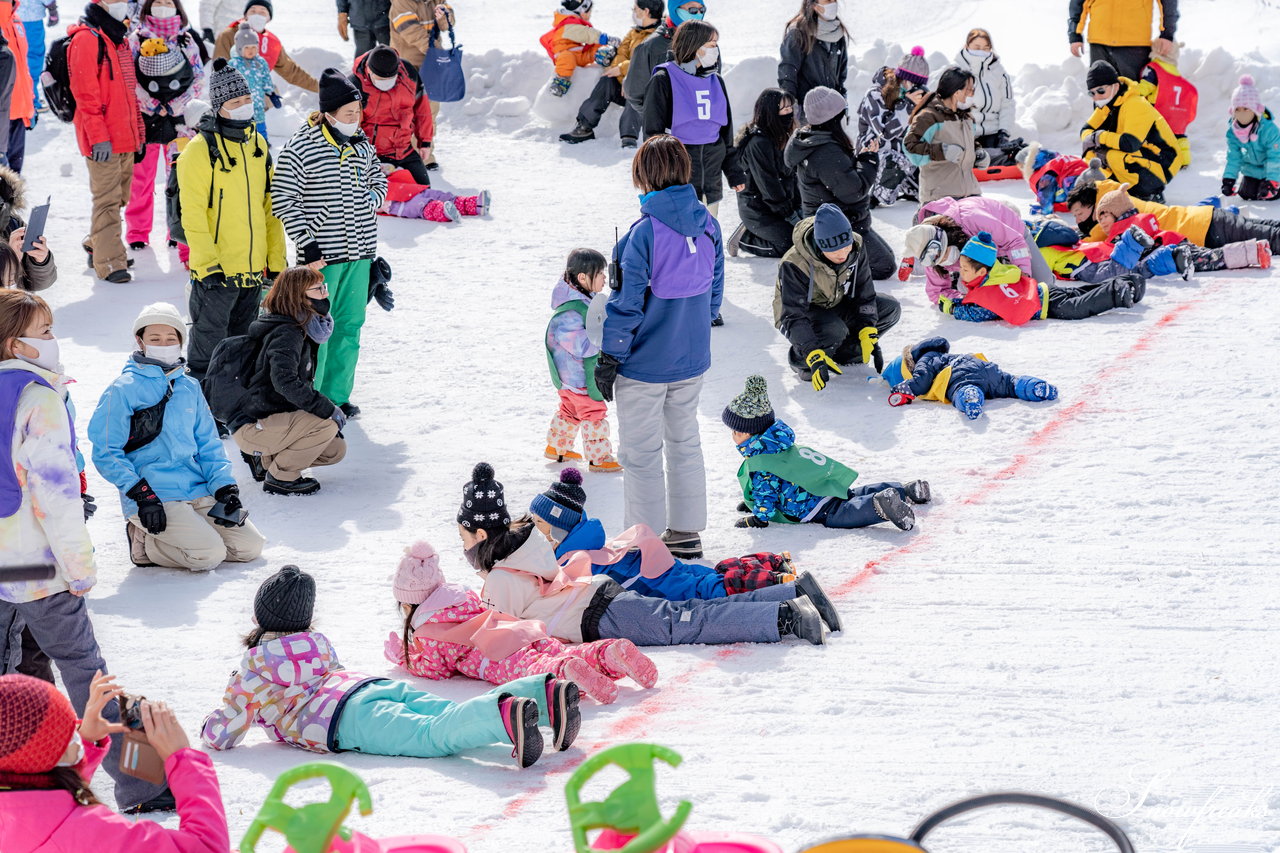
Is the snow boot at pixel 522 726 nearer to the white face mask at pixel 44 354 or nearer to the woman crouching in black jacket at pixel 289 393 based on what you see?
the white face mask at pixel 44 354

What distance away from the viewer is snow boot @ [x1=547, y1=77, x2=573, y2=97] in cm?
1351

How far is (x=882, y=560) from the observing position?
6.01 metres

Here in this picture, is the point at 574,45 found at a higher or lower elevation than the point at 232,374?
higher

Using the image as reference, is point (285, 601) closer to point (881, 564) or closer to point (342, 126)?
point (881, 564)

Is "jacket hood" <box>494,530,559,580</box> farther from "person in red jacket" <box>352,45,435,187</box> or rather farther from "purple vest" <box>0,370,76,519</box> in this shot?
"person in red jacket" <box>352,45,435,187</box>

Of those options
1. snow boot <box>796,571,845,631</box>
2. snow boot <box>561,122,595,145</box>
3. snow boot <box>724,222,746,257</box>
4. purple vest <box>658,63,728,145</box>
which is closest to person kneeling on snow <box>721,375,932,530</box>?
snow boot <box>796,571,845,631</box>

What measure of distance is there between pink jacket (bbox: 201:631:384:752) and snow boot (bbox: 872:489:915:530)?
2622mm

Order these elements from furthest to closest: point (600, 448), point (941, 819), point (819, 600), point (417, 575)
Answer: point (600, 448)
point (819, 600)
point (417, 575)
point (941, 819)

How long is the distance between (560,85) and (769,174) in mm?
4307

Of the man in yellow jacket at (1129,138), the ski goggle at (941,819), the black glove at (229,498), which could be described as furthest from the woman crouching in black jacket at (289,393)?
the man in yellow jacket at (1129,138)

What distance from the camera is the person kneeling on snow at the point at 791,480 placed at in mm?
6414

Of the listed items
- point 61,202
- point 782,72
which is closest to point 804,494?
point 782,72

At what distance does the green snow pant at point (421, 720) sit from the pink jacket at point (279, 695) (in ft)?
0.23

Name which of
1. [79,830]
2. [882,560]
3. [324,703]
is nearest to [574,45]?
[882,560]
